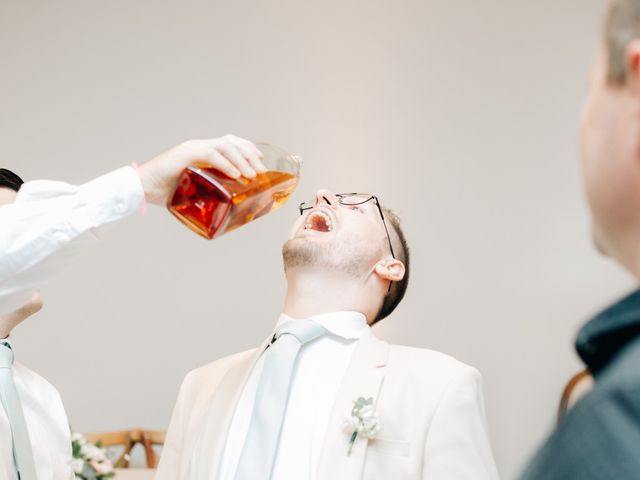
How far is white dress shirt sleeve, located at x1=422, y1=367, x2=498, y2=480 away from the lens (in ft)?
5.16

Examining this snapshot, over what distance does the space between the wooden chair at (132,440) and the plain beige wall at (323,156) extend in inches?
3.1

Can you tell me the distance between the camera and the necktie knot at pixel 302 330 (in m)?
1.82

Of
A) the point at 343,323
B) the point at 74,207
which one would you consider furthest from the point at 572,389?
the point at 74,207

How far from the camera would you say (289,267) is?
1.94 meters

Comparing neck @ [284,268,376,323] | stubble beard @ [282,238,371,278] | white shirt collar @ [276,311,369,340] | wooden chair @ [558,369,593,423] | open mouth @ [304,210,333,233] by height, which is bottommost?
wooden chair @ [558,369,593,423]

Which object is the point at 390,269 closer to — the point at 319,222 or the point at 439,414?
the point at 319,222

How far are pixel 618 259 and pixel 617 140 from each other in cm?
12

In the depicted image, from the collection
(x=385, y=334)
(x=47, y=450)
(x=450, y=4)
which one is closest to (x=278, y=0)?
(x=450, y=4)

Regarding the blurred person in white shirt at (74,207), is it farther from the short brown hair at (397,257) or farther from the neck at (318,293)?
the short brown hair at (397,257)

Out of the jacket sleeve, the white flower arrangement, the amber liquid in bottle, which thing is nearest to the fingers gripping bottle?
the amber liquid in bottle

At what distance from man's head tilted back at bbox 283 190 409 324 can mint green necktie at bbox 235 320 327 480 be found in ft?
0.41

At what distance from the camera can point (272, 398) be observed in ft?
5.59

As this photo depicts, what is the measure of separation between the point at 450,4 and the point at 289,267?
2059 millimetres

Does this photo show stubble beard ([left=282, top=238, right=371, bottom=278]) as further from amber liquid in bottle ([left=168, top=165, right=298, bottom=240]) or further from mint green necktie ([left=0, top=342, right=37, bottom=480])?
mint green necktie ([left=0, top=342, right=37, bottom=480])
